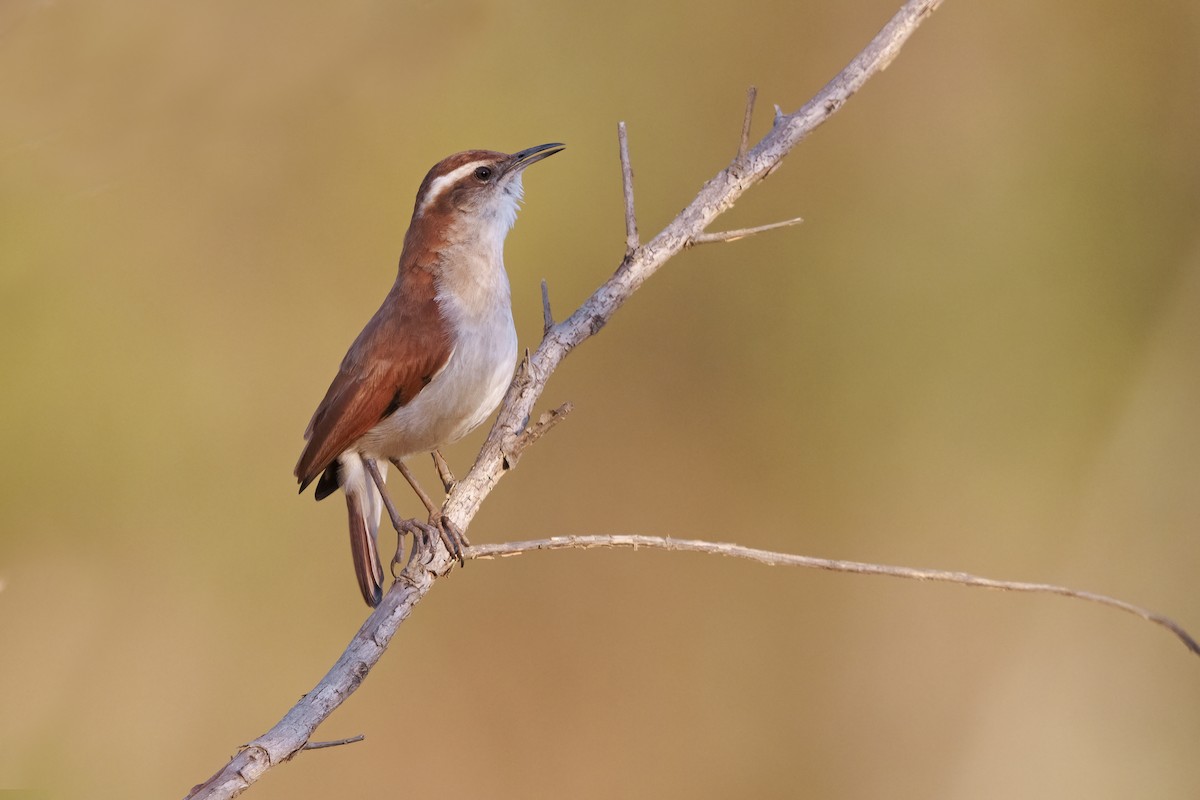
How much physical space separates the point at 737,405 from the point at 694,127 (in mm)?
2113

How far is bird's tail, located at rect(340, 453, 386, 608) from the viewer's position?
447 centimetres

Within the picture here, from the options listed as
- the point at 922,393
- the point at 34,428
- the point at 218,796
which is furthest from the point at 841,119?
the point at 218,796

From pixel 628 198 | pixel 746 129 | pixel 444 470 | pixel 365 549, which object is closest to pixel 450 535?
pixel 444 470

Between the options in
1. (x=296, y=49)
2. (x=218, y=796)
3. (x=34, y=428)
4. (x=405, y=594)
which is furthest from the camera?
(x=296, y=49)

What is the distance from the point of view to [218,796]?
8.68 feet

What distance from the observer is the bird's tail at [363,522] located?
447cm

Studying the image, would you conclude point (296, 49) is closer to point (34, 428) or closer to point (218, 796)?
point (34, 428)

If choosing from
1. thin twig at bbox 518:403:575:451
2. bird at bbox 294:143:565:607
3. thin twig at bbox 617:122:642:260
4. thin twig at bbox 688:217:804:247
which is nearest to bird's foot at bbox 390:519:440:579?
bird at bbox 294:143:565:607

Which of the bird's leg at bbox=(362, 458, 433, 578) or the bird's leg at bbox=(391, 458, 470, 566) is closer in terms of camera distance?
the bird's leg at bbox=(391, 458, 470, 566)

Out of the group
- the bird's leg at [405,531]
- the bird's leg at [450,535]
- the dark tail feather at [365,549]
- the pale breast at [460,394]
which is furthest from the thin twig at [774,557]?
the dark tail feather at [365,549]

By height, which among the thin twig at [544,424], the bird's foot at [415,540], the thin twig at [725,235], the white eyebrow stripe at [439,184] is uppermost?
the white eyebrow stripe at [439,184]

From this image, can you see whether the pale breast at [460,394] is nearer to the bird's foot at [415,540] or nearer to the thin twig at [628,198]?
the bird's foot at [415,540]

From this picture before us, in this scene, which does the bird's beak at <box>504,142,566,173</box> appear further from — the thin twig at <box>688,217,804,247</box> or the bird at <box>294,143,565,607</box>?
the thin twig at <box>688,217,804,247</box>

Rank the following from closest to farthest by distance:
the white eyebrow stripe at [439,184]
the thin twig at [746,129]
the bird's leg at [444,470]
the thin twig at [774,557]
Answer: the thin twig at [774,557] < the thin twig at [746,129] < the bird's leg at [444,470] < the white eyebrow stripe at [439,184]
